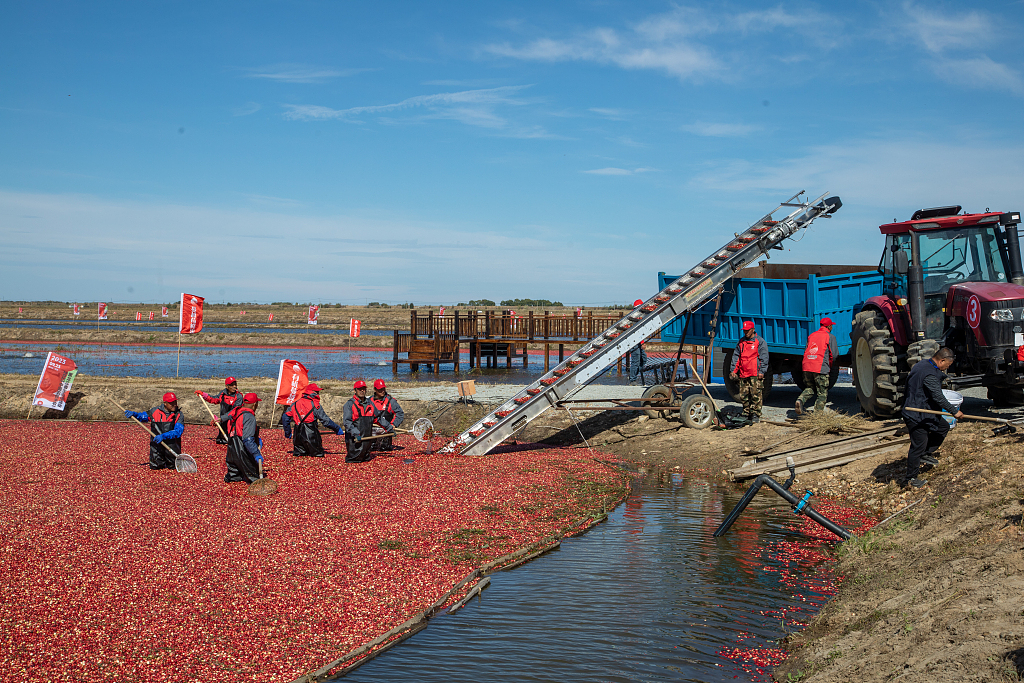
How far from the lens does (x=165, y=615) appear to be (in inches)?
273

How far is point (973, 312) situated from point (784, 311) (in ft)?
15.7

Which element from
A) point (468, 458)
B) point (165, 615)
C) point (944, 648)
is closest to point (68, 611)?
point (165, 615)

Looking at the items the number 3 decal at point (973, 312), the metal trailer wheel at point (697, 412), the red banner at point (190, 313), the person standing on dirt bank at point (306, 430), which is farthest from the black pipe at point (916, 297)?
the red banner at point (190, 313)

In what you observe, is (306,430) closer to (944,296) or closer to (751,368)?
(751,368)

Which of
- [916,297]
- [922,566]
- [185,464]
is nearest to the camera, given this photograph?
[922,566]

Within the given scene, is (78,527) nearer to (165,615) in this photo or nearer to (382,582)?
(165,615)

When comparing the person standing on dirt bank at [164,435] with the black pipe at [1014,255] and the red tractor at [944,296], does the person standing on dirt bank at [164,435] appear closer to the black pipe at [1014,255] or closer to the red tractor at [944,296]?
the red tractor at [944,296]

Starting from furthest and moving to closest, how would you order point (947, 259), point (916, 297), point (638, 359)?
point (638, 359)
point (947, 259)
point (916, 297)

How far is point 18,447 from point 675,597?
14.7m

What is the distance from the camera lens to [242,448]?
42.1ft

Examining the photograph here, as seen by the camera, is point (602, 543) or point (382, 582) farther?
point (602, 543)

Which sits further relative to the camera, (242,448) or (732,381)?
(732,381)

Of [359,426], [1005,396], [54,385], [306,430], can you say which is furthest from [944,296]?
[54,385]

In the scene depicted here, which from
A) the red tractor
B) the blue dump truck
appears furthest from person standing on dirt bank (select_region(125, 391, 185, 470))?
the red tractor
